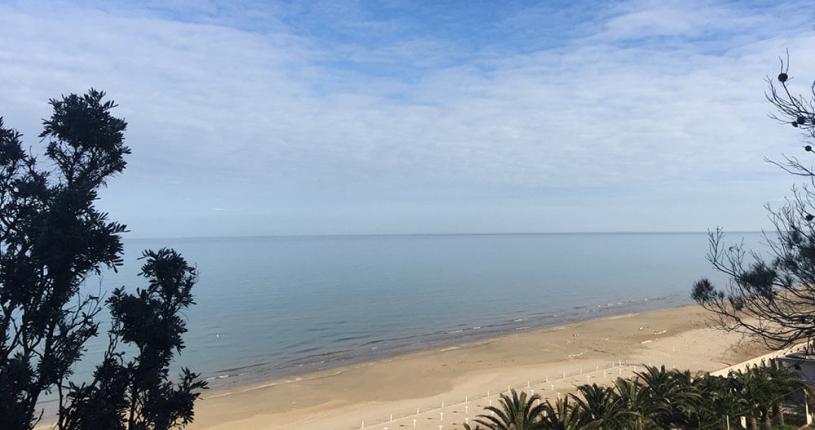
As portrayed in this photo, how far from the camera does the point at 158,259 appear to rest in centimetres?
709

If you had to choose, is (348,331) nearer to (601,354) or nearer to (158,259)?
(601,354)

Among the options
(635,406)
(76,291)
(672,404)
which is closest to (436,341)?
(672,404)

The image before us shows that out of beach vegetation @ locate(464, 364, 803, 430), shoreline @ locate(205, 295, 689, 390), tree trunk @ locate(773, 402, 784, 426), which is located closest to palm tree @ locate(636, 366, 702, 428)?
beach vegetation @ locate(464, 364, 803, 430)

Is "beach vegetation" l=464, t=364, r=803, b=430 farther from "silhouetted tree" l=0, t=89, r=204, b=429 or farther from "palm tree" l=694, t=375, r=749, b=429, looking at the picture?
"silhouetted tree" l=0, t=89, r=204, b=429

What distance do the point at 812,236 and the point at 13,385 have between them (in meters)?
12.4

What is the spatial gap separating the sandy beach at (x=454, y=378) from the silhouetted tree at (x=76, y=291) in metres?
17.2

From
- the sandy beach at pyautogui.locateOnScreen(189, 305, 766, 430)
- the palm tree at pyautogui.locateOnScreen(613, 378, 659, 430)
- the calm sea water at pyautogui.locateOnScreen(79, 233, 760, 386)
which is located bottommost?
the sandy beach at pyautogui.locateOnScreen(189, 305, 766, 430)

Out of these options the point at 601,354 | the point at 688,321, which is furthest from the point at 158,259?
the point at 688,321

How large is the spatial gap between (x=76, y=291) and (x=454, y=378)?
93.5ft

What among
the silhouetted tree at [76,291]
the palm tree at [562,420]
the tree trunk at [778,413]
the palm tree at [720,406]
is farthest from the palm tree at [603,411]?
the silhouetted tree at [76,291]

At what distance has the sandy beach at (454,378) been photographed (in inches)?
1002

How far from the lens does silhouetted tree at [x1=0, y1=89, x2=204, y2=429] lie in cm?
613

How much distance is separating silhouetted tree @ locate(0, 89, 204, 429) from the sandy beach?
1719 centimetres

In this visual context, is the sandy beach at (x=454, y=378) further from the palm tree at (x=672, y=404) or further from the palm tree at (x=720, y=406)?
the palm tree at (x=720, y=406)
